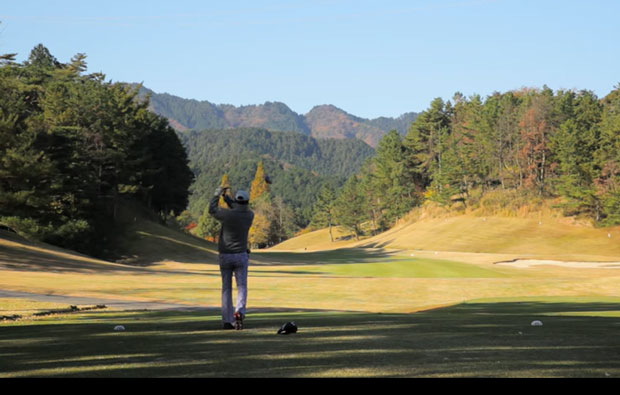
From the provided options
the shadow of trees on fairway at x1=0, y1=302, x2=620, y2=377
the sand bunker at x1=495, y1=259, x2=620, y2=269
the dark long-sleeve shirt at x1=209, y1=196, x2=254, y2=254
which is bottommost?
the sand bunker at x1=495, y1=259, x2=620, y2=269

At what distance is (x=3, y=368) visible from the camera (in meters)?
7.30

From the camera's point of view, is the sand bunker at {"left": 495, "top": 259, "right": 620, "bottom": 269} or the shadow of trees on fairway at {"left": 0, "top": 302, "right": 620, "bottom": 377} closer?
the shadow of trees on fairway at {"left": 0, "top": 302, "right": 620, "bottom": 377}

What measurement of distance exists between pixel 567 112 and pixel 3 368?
10907 cm

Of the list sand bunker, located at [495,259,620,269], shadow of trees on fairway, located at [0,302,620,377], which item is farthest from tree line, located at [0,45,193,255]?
shadow of trees on fairway, located at [0,302,620,377]

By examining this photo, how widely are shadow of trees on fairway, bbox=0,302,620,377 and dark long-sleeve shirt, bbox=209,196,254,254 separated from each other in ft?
4.63

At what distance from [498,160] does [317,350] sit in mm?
106982

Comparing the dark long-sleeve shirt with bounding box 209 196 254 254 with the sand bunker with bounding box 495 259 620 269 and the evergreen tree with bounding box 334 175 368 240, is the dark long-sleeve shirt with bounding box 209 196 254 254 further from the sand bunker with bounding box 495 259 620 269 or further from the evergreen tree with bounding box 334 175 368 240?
the evergreen tree with bounding box 334 175 368 240

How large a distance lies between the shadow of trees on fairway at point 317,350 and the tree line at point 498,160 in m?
76.6

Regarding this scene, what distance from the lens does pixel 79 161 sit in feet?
204

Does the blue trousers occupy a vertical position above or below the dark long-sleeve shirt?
below

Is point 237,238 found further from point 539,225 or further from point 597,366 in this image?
point 539,225

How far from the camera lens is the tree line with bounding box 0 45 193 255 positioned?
178 ft

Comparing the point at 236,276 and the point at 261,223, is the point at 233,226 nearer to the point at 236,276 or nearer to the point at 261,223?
the point at 236,276

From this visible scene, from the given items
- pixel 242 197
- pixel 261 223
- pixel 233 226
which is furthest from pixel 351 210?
pixel 242 197
